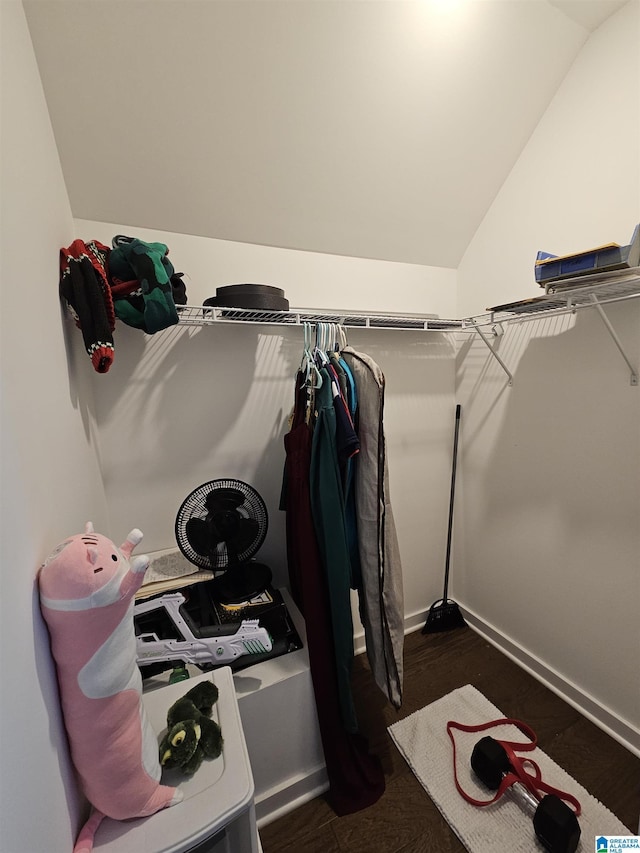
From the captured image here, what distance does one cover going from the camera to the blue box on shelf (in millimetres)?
1064

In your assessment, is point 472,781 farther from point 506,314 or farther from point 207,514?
point 506,314

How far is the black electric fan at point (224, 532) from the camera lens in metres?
1.24

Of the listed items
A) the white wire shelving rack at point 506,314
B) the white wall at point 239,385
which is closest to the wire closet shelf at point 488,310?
the white wire shelving rack at point 506,314

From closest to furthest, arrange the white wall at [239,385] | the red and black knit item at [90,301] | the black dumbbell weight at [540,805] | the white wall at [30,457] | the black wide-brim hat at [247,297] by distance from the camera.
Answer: the white wall at [30,457] < the red and black knit item at [90,301] < the black dumbbell weight at [540,805] < the black wide-brim hat at [247,297] < the white wall at [239,385]

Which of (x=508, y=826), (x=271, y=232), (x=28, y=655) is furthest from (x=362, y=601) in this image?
(x=271, y=232)

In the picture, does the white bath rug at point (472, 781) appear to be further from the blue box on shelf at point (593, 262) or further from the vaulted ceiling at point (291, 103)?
the vaulted ceiling at point (291, 103)

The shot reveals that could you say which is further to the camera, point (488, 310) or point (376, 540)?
point (488, 310)

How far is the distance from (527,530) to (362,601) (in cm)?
97

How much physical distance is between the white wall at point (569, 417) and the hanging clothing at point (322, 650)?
1027 mm

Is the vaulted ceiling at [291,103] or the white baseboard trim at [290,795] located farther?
the white baseboard trim at [290,795]

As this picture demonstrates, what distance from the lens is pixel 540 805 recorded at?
3.68ft

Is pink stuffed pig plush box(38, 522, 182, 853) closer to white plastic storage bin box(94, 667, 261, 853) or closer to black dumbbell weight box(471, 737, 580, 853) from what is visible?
white plastic storage bin box(94, 667, 261, 853)

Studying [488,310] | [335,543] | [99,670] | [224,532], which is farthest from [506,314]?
[99,670]

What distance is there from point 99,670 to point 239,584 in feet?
2.35
